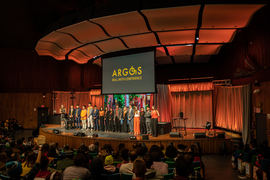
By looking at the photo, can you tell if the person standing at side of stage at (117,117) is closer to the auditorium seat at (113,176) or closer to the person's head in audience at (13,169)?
the auditorium seat at (113,176)

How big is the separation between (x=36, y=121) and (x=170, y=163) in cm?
1474

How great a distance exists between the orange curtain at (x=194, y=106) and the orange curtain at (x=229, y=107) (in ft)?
1.48

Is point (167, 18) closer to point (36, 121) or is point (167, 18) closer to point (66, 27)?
point (66, 27)

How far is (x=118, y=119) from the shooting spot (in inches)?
446

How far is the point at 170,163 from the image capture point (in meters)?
4.21

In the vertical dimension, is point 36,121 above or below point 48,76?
below

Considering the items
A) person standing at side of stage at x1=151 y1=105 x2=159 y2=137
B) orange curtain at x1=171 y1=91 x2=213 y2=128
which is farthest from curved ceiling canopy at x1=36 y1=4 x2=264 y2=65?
person standing at side of stage at x1=151 y1=105 x2=159 y2=137

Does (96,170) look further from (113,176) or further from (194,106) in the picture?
(194,106)

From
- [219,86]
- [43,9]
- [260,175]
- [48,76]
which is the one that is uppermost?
[43,9]

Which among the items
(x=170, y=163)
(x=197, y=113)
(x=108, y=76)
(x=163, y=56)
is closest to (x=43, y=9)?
(x=108, y=76)

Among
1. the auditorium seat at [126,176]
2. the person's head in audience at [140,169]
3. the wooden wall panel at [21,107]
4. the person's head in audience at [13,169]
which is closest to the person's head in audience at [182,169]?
the person's head in audience at [140,169]

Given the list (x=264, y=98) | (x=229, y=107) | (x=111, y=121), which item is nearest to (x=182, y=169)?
(x=264, y=98)

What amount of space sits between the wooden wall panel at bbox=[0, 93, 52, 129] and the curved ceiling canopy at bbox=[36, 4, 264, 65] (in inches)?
235

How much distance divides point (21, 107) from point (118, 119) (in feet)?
30.7
